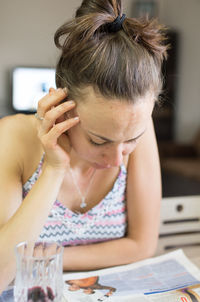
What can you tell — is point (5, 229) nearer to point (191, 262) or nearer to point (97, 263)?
point (97, 263)

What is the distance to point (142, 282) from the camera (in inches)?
34.5

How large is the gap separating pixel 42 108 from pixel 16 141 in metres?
0.15

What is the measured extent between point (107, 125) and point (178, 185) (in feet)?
4.38

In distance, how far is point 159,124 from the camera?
1.99 metres

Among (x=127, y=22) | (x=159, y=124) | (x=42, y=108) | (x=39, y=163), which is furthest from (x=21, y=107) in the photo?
(x=127, y=22)

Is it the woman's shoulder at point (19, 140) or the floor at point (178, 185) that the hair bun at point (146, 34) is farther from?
the floor at point (178, 185)

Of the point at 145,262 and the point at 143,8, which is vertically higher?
the point at 143,8

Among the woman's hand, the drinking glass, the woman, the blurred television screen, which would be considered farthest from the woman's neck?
the blurred television screen

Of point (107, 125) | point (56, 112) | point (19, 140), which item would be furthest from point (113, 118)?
point (19, 140)

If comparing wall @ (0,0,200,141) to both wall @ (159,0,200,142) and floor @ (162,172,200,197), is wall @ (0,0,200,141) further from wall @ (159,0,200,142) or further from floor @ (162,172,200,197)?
floor @ (162,172,200,197)

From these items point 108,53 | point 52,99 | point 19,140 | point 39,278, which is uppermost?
point 108,53

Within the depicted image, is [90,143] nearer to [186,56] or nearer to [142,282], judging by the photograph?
[142,282]

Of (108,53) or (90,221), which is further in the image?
(90,221)

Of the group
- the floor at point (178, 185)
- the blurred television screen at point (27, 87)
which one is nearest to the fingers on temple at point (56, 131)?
the blurred television screen at point (27, 87)
